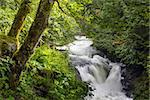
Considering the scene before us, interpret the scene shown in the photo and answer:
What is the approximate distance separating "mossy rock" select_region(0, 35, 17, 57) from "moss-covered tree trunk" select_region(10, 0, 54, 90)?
3.22ft

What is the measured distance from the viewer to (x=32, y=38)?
5.95 metres

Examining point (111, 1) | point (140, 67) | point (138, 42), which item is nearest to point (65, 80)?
point (138, 42)

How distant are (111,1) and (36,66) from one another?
24.7 ft

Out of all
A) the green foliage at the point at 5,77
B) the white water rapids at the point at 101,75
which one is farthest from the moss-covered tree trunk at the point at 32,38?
the white water rapids at the point at 101,75

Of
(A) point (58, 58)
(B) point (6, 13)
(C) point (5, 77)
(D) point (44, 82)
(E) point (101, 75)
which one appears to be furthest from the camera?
(E) point (101, 75)

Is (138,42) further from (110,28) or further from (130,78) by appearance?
(110,28)

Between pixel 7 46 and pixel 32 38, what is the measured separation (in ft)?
5.05

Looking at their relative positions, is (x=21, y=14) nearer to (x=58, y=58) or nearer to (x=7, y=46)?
(x=7, y=46)

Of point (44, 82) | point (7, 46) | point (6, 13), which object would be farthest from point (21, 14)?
point (44, 82)

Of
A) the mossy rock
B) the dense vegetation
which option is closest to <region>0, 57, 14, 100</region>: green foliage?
the dense vegetation

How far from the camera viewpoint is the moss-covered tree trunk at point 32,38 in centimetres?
583

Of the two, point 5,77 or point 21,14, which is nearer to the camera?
point 5,77

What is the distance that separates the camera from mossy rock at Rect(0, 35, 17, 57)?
707 cm

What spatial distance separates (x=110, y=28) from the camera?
15781 mm
